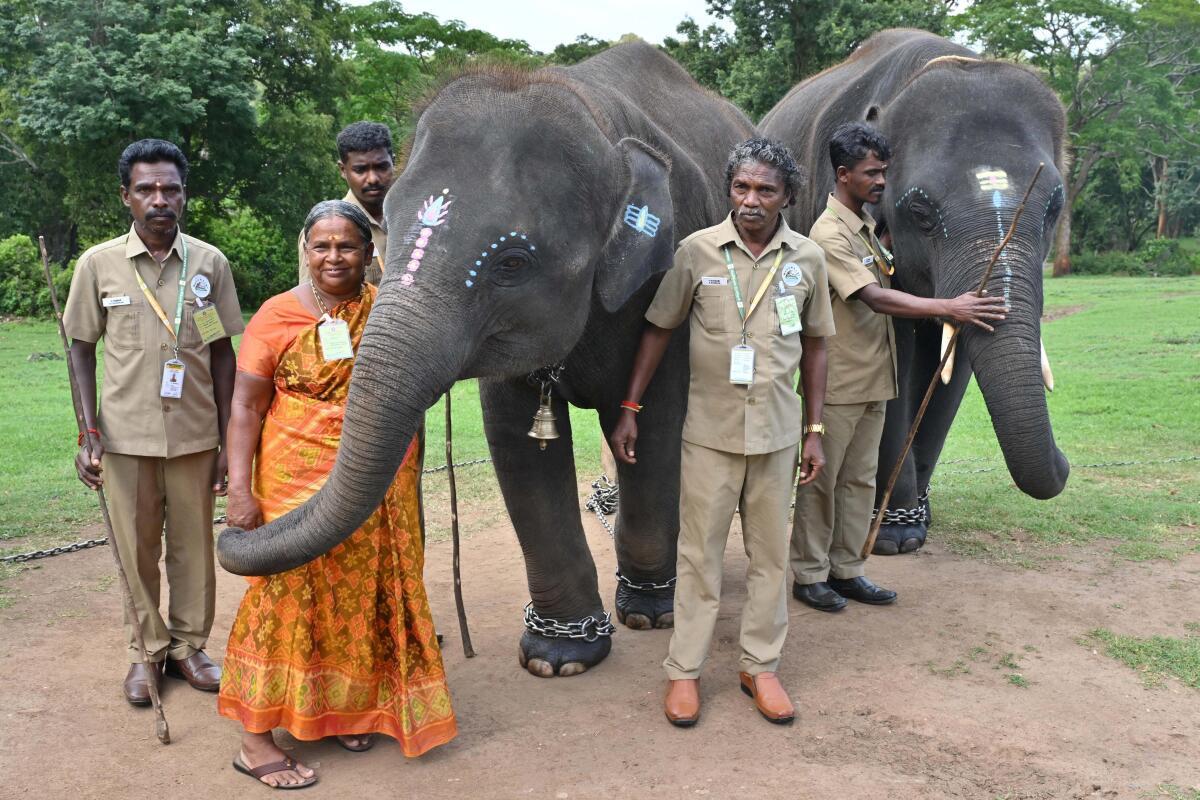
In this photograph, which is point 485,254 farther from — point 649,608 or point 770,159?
point 649,608

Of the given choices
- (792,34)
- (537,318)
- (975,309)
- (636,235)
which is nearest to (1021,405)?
(975,309)

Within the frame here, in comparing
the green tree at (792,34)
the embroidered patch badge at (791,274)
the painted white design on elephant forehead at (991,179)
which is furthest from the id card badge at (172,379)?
the green tree at (792,34)

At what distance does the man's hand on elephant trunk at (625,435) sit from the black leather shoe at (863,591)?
1738 mm

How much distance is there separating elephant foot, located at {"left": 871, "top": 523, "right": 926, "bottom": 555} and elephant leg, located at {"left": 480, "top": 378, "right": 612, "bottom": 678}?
2096mm

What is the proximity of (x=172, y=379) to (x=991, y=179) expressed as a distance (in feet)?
11.9

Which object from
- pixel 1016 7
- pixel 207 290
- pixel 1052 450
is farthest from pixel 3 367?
pixel 1016 7

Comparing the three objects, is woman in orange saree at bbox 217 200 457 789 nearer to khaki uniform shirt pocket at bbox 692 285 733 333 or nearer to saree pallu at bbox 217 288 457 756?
saree pallu at bbox 217 288 457 756

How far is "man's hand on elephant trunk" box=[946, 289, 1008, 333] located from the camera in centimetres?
453

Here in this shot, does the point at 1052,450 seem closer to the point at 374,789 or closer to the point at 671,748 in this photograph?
the point at 671,748

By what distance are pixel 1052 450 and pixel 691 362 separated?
62.5 inches

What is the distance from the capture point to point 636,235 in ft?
12.5

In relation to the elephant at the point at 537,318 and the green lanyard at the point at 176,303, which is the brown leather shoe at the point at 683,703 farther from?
the green lanyard at the point at 176,303

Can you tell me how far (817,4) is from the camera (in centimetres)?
1891

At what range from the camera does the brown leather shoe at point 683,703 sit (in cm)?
398
